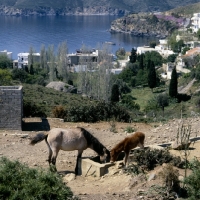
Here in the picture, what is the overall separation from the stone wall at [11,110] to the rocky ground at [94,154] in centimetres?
33

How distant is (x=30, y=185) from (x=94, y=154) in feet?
10.6

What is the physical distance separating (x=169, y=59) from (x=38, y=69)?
51.8 ft

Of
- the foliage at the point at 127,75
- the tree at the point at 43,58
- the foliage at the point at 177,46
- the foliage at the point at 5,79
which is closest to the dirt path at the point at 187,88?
the foliage at the point at 127,75

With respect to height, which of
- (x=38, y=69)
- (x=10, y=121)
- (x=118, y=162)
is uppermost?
(x=118, y=162)

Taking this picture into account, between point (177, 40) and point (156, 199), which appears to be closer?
point (156, 199)

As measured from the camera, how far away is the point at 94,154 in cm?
836

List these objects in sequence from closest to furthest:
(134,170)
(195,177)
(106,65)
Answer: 1. (195,177)
2. (134,170)
3. (106,65)

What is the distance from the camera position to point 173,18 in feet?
344

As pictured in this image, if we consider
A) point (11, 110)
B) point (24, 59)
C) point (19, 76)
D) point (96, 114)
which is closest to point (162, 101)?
point (19, 76)

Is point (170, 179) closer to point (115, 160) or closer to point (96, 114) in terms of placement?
point (115, 160)

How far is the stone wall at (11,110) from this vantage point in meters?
11.9

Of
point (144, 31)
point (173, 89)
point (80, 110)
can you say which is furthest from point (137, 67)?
point (144, 31)

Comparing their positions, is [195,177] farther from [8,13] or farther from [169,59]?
[8,13]

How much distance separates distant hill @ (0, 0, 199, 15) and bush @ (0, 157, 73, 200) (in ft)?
525
